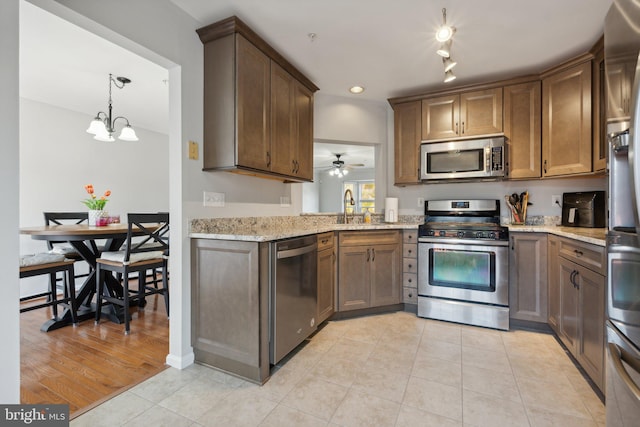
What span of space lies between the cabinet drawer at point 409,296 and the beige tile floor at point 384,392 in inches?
26.0

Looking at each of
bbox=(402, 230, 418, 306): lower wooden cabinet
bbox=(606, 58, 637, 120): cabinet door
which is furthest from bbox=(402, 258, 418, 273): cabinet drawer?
bbox=(606, 58, 637, 120): cabinet door

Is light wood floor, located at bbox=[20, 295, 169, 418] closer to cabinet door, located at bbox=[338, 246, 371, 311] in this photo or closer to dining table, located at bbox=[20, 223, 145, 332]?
dining table, located at bbox=[20, 223, 145, 332]

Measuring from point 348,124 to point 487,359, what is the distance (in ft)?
8.89

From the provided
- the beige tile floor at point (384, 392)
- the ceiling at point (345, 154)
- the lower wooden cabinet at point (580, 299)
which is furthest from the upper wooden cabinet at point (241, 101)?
the ceiling at point (345, 154)

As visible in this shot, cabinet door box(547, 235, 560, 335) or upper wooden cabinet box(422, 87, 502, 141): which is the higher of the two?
upper wooden cabinet box(422, 87, 502, 141)

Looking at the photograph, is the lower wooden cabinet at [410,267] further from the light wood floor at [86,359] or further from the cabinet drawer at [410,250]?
the light wood floor at [86,359]

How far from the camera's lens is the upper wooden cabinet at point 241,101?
2.02 metres

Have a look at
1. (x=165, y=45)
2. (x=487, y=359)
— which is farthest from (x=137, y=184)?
(x=487, y=359)

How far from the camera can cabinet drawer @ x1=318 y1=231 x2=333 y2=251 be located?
2490 millimetres

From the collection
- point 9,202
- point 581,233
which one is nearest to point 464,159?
point 581,233

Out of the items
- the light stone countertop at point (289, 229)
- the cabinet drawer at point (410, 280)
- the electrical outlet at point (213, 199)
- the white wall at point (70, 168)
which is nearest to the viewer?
the light stone countertop at point (289, 229)

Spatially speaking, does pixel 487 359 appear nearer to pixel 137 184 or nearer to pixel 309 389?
pixel 309 389

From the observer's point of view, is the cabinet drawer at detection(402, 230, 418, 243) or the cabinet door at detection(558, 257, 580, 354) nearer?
the cabinet door at detection(558, 257, 580, 354)

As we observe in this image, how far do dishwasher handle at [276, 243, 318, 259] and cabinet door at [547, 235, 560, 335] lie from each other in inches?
76.6
